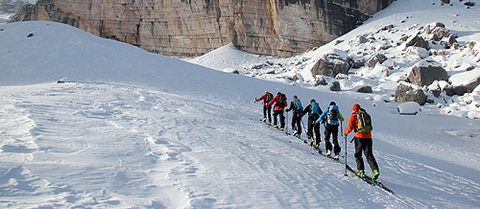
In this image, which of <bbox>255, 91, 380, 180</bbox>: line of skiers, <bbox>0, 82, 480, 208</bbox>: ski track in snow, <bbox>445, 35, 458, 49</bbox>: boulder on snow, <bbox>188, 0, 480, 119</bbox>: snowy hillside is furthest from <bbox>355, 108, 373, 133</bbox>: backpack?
<bbox>445, 35, 458, 49</bbox>: boulder on snow

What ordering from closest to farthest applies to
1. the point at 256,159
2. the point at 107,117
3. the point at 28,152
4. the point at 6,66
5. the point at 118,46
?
1. the point at 28,152
2. the point at 256,159
3. the point at 107,117
4. the point at 6,66
5. the point at 118,46

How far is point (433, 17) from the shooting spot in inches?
1288

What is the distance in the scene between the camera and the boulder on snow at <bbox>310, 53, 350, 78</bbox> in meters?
25.0

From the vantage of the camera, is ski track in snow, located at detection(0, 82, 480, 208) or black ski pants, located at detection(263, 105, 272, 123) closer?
ski track in snow, located at detection(0, 82, 480, 208)

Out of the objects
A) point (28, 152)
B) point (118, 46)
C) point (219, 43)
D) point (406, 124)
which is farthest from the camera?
point (219, 43)

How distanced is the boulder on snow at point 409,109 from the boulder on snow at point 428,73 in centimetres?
476

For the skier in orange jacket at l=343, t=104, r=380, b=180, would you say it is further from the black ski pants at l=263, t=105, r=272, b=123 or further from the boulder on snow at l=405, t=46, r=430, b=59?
the boulder on snow at l=405, t=46, r=430, b=59

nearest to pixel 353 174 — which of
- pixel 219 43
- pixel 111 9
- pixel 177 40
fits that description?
pixel 219 43

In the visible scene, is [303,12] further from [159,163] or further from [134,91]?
[159,163]

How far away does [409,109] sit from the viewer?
15820 millimetres

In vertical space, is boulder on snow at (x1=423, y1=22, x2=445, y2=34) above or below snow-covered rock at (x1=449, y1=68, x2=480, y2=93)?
above

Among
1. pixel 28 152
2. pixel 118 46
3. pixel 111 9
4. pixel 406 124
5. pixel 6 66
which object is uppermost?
pixel 111 9

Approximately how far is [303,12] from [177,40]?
19929 mm

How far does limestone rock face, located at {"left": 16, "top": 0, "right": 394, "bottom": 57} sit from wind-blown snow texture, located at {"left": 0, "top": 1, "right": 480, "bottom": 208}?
27.0 meters
